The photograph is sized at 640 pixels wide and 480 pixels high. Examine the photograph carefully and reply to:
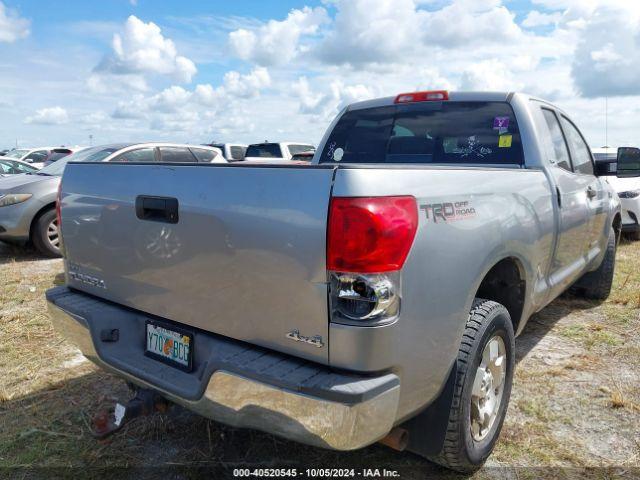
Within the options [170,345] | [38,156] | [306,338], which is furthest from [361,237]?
[38,156]

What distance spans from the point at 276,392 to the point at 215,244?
2.09 ft

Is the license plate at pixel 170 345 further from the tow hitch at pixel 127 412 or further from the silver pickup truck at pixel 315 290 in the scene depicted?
the tow hitch at pixel 127 412

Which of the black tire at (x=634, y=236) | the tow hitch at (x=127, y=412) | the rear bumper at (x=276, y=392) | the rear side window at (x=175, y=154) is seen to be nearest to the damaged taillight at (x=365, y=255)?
the rear bumper at (x=276, y=392)

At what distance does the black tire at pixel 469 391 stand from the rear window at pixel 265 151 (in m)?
14.1

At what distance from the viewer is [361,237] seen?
1821 mm

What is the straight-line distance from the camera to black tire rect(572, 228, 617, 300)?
17.1 feet

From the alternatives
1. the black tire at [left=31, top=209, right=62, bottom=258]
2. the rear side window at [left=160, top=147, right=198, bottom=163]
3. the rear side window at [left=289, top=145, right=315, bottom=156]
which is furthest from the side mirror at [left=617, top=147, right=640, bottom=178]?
the rear side window at [left=289, top=145, right=315, bottom=156]

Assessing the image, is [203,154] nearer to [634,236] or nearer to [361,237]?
[634,236]

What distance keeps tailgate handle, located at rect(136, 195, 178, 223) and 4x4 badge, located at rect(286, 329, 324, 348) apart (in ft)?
2.36

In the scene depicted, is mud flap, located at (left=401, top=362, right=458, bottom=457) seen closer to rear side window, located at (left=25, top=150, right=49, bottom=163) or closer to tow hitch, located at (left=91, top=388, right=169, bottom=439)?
tow hitch, located at (left=91, top=388, right=169, bottom=439)

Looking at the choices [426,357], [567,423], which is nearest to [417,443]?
[426,357]

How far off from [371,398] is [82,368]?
112 inches

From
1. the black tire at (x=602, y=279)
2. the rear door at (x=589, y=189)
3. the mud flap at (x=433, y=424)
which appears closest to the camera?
the mud flap at (x=433, y=424)

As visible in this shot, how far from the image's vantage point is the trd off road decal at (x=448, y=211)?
6.63 feet
